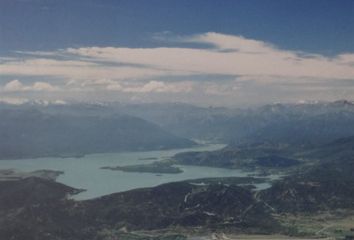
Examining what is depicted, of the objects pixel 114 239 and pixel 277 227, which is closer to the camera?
pixel 114 239

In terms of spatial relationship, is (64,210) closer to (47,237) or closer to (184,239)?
(47,237)

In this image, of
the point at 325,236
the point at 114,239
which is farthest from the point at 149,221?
the point at 325,236

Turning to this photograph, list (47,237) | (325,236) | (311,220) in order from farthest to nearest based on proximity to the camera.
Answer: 1. (311,220)
2. (325,236)
3. (47,237)

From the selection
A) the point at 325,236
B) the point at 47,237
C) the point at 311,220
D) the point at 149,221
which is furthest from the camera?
the point at 311,220

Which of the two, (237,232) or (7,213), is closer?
(237,232)

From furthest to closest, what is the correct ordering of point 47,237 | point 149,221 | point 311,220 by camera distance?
point 311,220 → point 149,221 → point 47,237

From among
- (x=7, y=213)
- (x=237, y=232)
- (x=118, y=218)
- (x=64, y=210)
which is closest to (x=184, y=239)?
(x=237, y=232)

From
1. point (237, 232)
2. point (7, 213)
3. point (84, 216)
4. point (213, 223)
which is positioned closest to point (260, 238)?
point (237, 232)

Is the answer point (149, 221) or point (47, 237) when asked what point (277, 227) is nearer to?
point (149, 221)

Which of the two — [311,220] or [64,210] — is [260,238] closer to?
[311,220]
